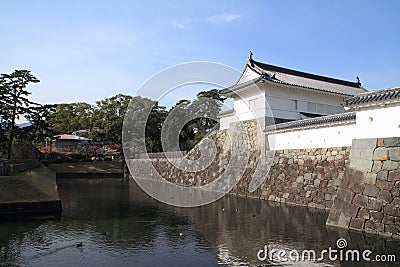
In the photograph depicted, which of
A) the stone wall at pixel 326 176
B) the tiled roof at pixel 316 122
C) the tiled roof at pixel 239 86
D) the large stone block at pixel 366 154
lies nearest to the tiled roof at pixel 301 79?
the tiled roof at pixel 239 86

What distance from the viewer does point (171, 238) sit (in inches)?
310

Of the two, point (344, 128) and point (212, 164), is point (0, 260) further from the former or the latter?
point (212, 164)

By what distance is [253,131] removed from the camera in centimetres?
1653

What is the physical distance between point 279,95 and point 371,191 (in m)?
9.21

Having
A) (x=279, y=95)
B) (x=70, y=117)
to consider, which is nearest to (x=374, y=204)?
(x=279, y=95)

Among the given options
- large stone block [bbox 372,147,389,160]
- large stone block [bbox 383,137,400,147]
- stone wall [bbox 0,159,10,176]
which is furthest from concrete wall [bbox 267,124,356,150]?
stone wall [bbox 0,159,10,176]

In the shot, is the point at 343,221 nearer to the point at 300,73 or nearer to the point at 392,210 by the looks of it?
the point at 392,210

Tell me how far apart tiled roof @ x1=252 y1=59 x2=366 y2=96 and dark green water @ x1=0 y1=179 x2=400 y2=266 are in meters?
7.67

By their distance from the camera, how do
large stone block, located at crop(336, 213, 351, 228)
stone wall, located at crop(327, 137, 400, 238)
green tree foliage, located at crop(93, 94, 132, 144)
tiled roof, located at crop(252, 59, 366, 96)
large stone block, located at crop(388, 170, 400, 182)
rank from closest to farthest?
stone wall, located at crop(327, 137, 400, 238) < large stone block, located at crop(388, 170, 400, 182) < large stone block, located at crop(336, 213, 351, 228) < tiled roof, located at crop(252, 59, 366, 96) < green tree foliage, located at crop(93, 94, 132, 144)

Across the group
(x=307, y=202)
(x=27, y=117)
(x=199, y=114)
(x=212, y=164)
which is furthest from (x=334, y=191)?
(x=27, y=117)

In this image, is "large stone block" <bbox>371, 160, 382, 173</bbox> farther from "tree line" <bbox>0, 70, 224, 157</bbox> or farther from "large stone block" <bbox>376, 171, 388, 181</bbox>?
"tree line" <bbox>0, 70, 224, 157</bbox>

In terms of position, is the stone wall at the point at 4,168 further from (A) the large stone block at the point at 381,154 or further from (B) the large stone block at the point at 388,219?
(B) the large stone block at the point at 388,219

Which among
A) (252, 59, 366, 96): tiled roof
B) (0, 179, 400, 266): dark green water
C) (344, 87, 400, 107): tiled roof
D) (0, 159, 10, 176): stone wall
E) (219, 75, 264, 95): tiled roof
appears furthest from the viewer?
(252, 59, 366, 96): tiled roof

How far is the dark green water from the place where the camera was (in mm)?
6195
